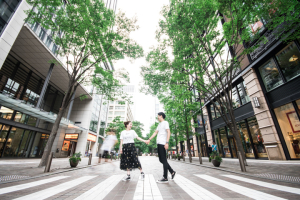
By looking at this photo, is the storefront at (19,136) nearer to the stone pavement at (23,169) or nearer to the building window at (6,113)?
the building window at (6,113)

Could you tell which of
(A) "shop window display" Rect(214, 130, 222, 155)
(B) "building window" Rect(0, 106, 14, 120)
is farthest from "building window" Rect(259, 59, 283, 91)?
(B) "building window" Rect(0, 106, 14, 120)

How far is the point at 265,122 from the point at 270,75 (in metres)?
3.55

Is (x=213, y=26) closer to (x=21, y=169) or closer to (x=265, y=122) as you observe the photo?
(x=265, y=122)

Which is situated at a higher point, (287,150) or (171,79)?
(171,79)

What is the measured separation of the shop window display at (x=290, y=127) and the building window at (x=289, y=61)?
1833 mm

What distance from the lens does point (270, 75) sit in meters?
10.0

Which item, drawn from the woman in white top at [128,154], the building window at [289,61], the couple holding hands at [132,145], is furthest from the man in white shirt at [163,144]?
the building window at [289,61]

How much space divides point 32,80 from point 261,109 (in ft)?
85.2

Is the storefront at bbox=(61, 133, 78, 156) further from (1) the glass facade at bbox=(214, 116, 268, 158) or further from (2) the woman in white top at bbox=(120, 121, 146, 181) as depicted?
(1) the glass facade at bbox=(214, 116, 268, 158)

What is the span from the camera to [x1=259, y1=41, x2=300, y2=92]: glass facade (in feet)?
27.6

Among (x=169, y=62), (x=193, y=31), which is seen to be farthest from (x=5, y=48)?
(x=193, y=31)

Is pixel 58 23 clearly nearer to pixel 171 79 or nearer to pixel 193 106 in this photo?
pixel 171 79

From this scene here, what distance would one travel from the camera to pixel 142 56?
10.3 meters

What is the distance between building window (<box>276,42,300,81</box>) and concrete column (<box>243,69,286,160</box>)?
1.91 m
